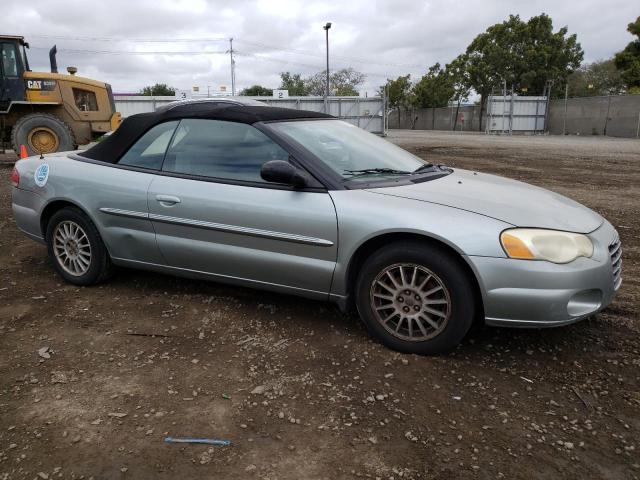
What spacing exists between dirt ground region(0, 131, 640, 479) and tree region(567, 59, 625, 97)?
57277mm

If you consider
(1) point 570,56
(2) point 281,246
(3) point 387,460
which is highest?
(1) point 570,56

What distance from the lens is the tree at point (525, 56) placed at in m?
46.1

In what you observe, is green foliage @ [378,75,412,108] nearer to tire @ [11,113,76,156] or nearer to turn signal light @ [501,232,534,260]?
tire @ [11,113,76,156]

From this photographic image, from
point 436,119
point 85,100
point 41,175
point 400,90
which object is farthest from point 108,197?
point 400,90

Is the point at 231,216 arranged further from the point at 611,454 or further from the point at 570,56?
the point at 570,56

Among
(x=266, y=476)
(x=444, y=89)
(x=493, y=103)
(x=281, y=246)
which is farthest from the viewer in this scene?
(x=444, y=89)

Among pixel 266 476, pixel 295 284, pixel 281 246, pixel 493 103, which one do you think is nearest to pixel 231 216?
pixel 281 246

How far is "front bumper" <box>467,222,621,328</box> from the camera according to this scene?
274 cm

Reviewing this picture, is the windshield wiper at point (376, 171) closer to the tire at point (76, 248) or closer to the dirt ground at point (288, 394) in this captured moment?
the dirt ground at point (288, 394)

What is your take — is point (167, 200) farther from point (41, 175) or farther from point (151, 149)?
point (41, 175)

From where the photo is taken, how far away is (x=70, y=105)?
1341cm

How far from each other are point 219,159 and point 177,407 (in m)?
1.72

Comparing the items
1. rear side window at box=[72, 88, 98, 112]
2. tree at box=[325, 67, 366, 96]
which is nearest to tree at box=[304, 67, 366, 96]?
tree at box=[325, 67, 366, 96]

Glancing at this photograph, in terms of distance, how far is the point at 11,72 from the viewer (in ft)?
41.4
